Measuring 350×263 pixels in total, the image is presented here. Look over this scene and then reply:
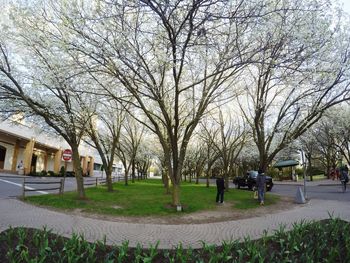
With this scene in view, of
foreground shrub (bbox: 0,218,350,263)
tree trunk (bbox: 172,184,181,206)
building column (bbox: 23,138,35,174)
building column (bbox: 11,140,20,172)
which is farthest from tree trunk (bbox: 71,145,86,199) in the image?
building column (bbox: 11,140,20,172)

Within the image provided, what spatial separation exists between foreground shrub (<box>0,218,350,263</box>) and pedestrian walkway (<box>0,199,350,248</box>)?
0.86 m

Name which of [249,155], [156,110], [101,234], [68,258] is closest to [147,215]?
[101,234]

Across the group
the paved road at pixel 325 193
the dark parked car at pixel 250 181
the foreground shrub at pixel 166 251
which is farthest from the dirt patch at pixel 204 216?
the dark parked car at pixel 250 181

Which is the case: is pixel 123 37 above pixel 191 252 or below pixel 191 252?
above

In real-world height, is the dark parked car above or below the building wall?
below

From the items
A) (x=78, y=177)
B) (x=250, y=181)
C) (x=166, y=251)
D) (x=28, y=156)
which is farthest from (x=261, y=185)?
(x=28, y=156)

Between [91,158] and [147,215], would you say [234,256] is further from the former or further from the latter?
[91,158]

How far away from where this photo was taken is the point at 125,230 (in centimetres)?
913

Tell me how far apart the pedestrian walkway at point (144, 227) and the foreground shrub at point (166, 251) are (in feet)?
2.82

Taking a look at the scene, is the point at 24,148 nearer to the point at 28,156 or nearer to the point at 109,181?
the point at 28,156

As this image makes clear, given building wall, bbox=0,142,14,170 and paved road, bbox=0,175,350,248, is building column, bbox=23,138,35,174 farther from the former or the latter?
paved road, bbox=0,175,350,248

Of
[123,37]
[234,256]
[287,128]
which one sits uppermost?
[123,37]

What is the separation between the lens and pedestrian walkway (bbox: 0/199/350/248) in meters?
8.05

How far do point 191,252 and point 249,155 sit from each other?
43.9 meters
